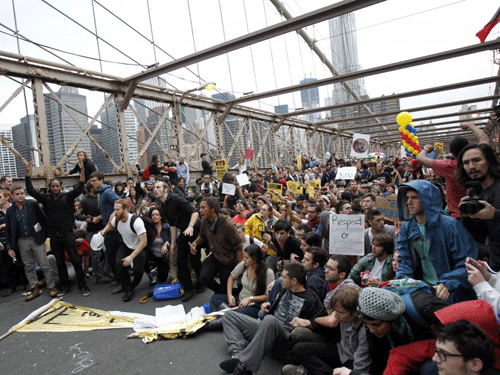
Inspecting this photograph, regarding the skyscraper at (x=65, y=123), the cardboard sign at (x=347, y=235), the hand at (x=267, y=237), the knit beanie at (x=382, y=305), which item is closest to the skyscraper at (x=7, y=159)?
the skyscraper at (x=65, y=123)

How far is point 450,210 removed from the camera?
3.42m

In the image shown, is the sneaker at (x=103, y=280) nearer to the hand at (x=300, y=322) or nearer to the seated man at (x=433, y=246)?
the hand at (x=300, y=322)

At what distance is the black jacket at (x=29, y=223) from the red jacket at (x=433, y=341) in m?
5.74

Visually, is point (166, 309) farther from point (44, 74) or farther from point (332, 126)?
point (332, 126)

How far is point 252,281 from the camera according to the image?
400 cm

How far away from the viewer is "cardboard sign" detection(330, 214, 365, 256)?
153 inches

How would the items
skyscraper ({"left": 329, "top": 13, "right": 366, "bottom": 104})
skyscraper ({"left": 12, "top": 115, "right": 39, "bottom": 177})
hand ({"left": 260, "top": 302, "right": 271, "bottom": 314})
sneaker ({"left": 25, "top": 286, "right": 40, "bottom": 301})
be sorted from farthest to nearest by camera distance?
skyscraper ({"left": 329, "top": 13, "right": 366, "bottom": 104}), skyscraper ({"left": 12, "top": 115, "right": 39, "bottom": 177}), sneaker ({"left": 25, "top": 286, "right": 40, "bottom": 301}), hand ({"left": 260, "top": 302, "right": 271, "bottom": 314})

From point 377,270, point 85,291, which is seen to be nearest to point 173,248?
point 85,291

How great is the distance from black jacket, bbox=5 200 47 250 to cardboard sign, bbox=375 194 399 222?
5875 mm

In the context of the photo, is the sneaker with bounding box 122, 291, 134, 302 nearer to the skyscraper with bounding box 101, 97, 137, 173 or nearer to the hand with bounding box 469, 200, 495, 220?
the hand with bounding box 469, 200, 495, 220

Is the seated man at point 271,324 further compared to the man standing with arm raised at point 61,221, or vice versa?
the man standing with arm raised at point 61,221

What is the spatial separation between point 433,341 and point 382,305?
46 cm

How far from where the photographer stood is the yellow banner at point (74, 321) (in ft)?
14.0

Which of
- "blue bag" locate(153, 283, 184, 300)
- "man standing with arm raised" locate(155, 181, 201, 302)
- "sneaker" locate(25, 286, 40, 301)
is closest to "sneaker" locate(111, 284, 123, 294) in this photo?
"blue bag" locate(153, 283, 184, 300)
